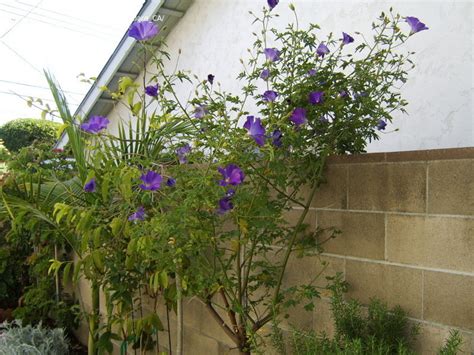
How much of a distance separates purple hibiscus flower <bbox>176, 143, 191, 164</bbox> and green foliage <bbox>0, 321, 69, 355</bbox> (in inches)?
78.6

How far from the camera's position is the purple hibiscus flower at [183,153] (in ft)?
6.96

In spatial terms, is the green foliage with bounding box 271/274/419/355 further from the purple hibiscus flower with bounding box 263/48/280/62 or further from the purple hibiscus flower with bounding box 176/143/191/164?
the purple hibiscus flower with bounding box 263/48/280/62

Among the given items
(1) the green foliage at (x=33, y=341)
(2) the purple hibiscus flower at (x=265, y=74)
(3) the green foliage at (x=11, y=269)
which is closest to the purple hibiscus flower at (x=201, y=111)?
(2) the purple hibiscus flower at (x=265, y=74)

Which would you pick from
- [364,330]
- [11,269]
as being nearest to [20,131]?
[11,269]

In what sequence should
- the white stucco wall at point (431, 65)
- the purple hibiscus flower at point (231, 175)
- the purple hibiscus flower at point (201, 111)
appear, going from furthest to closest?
the white stucco wall at point (431, 65) < the purple hibiscus flower at point (201, 111) < the purple hibiscus flower at point (231, 175)

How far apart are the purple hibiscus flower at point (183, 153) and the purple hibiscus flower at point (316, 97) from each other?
0.59 m

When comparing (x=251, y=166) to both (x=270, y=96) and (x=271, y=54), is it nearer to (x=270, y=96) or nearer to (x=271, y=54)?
(x=270, y=96)

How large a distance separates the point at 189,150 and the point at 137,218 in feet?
1.25

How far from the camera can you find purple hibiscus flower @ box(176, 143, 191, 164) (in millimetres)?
2121

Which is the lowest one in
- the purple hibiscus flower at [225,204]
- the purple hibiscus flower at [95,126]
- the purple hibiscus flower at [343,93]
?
the purple hibiscus flower at [225,204]

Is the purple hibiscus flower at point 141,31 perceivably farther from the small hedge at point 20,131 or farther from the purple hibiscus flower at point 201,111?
the small hedge at point 20,131

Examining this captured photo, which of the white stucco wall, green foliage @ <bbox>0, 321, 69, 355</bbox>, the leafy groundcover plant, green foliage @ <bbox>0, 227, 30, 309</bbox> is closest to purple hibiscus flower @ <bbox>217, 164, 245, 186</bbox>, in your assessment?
the leafy groundcover plant

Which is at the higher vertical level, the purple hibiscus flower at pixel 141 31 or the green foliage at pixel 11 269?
the purple hibiscus flower at pixel 141 31

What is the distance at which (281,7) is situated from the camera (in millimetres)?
3824
